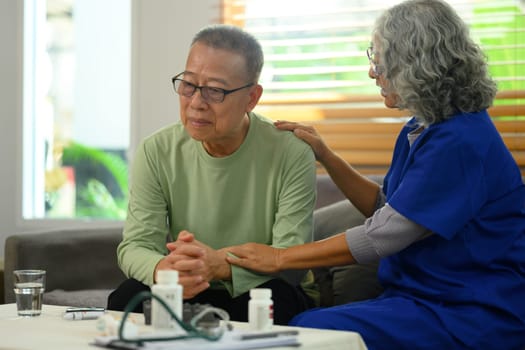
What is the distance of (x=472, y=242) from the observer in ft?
7.52

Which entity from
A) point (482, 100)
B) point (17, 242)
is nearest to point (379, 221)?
point (482, 100)

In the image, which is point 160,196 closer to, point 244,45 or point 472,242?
point 244,45

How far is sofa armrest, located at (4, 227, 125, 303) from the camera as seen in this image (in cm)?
312

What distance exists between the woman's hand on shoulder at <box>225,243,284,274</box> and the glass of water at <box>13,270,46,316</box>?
1.58ft

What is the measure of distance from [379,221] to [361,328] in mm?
266

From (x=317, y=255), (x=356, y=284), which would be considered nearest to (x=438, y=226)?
(x=317, y=255)

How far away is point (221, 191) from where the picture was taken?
2643 mm

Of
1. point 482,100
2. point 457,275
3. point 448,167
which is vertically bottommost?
point 457,275

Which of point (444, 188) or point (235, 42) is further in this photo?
point (235, 42)

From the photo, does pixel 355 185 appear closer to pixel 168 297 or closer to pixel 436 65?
pixel 436 65

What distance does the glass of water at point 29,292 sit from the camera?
85.7 inches

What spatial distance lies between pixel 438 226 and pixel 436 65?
0.41 metres

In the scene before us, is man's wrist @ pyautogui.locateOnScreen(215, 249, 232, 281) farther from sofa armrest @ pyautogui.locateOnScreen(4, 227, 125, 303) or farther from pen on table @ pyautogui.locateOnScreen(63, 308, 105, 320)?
sofa armrest @ pyautogui.locateOnScreen(4, 227, 125, 303)

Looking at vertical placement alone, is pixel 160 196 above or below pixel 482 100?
below
